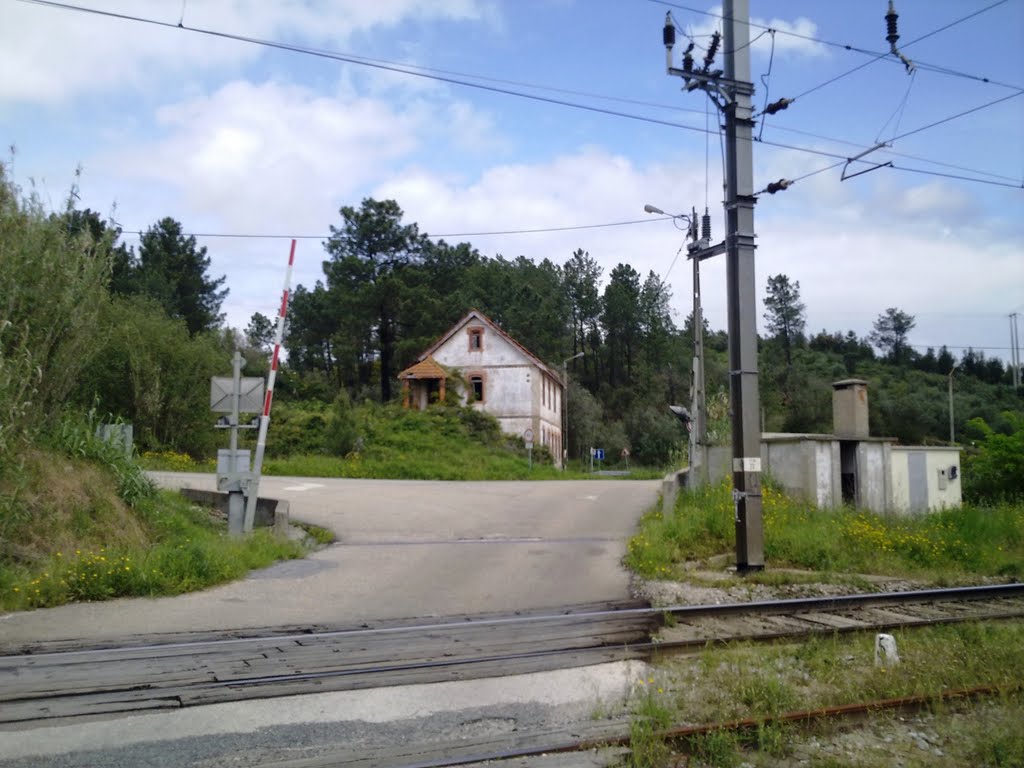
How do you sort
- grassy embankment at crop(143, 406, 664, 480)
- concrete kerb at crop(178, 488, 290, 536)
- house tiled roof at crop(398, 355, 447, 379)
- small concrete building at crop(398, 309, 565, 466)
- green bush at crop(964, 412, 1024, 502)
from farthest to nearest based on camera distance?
small concrete building at crop(398, 309, 565, 466) < house tiled roof at crop(398, 355, 447, 379) < grassy embankment at crop(143, 406, 664, 480) < green bush at crop(964, 412, 1024, 502) < concrete kerb at crop(178, 488, 290, 536)

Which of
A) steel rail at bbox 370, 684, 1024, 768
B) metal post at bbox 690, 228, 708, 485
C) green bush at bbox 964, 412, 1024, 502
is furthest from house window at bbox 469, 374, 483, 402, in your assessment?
steel rail at bbox 370, 684, 1024, 768

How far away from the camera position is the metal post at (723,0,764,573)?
43.1 feet

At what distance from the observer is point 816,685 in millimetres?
7703

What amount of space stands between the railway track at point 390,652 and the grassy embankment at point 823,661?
68 cm

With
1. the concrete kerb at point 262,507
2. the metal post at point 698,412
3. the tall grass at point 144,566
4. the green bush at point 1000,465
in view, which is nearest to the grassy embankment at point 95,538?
the tall grass at point 144,566

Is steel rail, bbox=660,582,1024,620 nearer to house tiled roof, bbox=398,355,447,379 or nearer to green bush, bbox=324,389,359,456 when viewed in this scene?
green bush, bbox=324,389,359,456

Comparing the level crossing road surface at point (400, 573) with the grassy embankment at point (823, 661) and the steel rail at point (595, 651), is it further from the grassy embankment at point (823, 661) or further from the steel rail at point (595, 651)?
the steel rail at point (595, 651)

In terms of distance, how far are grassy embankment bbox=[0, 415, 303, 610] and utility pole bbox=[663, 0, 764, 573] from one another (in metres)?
7.18

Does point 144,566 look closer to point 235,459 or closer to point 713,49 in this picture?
point 235,459

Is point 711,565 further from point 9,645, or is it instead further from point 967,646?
point 9,645

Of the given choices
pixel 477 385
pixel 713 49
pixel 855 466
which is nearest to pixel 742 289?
pixel 713 49

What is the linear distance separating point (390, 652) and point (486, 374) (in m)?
47.8

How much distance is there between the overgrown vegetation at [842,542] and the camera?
14148 millimetres

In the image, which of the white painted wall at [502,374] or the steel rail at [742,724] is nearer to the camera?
the steel rail at [742,724]
